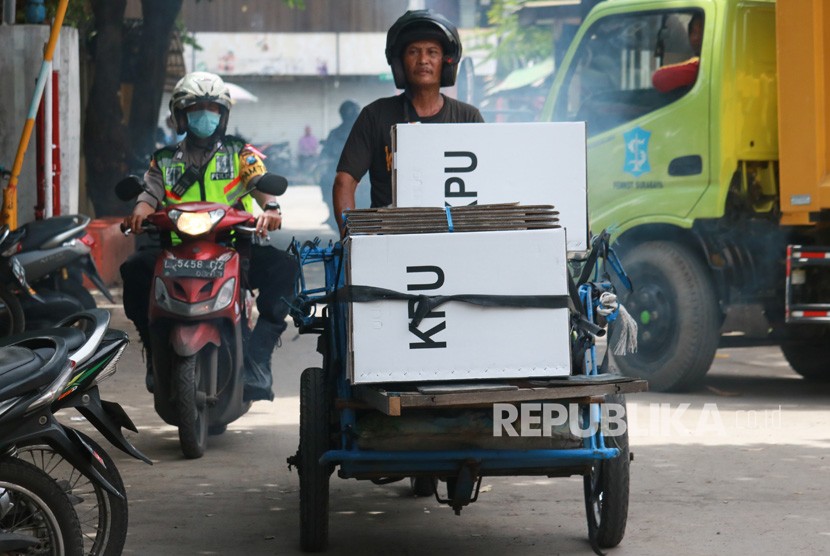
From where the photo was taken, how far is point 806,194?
8867 mm

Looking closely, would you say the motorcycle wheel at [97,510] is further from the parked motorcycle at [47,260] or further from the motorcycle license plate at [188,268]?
the parked motorcycle at [47,260]

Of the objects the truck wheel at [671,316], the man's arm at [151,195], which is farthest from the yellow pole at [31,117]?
the truck wheel at [671,316]

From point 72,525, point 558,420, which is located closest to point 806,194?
point 558,420

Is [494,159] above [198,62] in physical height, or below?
below

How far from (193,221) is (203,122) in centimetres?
70

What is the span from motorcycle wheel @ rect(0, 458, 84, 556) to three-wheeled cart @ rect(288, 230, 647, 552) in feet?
3.27

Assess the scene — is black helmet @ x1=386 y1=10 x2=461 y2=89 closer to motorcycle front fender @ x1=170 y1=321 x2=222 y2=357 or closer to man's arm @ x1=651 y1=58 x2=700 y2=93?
motorcycle front fender @ x1=170 y1=321 x2=222 y2=357

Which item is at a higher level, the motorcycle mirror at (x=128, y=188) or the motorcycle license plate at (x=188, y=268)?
the motorcycle mirror at (x=128, y=188)

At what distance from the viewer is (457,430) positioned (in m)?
5.04

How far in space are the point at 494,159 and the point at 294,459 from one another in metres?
1.38

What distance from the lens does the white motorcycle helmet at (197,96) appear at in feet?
24.8

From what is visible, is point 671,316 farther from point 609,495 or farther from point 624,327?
point 609,495

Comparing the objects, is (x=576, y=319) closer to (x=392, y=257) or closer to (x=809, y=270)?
(x=392, y=257)

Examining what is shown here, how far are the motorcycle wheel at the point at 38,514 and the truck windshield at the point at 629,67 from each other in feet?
19.6
